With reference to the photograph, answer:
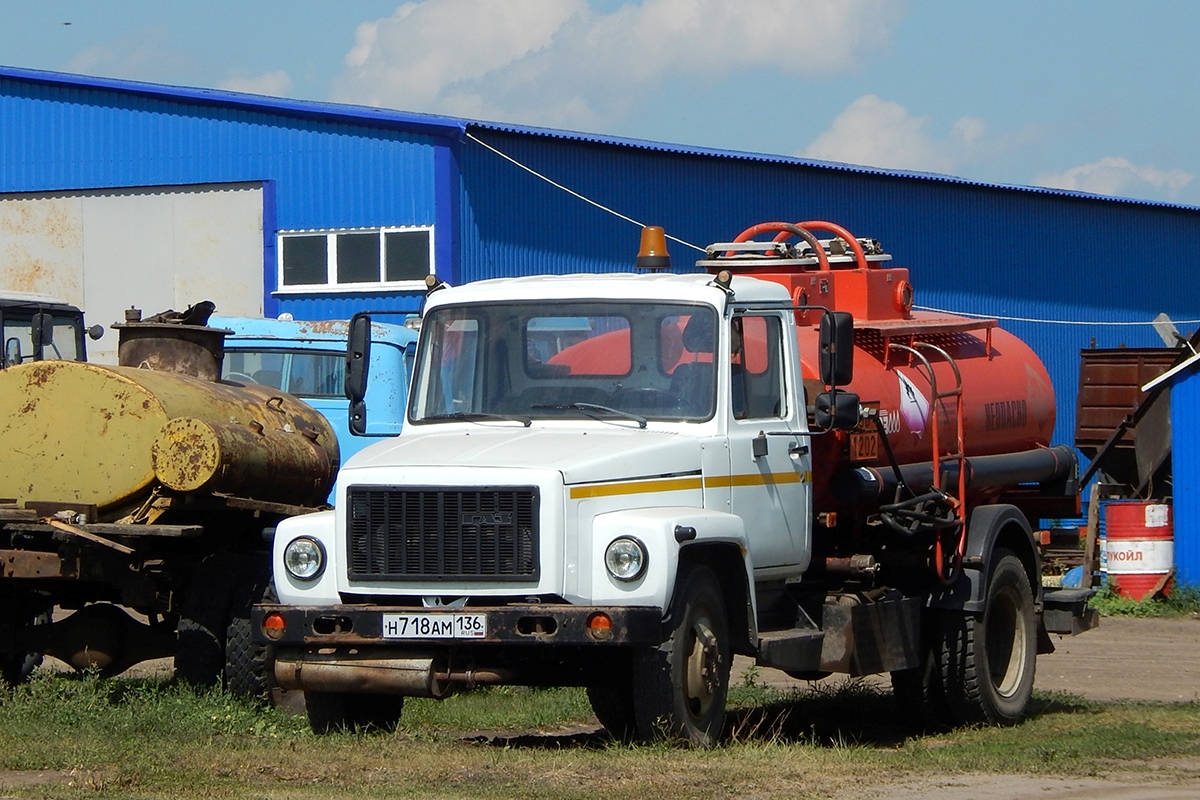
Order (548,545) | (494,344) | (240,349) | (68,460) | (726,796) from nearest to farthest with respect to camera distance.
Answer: (726,796)
(548,545)
(494,344)
(68,460)
(240,349)

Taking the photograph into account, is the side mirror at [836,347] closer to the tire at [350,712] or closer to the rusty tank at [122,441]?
the tire at [350,712]

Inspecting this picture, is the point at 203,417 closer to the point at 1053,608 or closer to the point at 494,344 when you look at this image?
the point at 494,344

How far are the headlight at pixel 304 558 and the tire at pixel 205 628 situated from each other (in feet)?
5.80

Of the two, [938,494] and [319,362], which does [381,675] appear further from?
[319,362]

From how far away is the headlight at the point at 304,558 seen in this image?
877 centimetres

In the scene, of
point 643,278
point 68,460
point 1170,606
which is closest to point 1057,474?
point 643,278

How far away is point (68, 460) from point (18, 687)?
59.7 inches

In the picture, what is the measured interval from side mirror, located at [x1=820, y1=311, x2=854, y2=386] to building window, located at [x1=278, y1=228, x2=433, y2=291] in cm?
1409

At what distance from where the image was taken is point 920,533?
429 inches

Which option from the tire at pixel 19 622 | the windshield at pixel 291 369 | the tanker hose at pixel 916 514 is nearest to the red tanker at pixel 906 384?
the tanker hose at pixel 916 514

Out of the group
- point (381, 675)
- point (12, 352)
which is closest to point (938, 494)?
point (381, 675)

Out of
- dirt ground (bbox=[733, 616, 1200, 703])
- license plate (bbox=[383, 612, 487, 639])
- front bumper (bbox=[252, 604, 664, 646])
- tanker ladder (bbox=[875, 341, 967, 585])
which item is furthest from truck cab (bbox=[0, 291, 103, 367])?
tanker ladder (bbox=[875, 341, 967, 585])

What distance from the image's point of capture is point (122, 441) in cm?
1020

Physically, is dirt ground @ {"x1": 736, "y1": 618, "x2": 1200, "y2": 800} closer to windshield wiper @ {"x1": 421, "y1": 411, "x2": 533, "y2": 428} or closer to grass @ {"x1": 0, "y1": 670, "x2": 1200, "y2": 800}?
grass @ {"x1": 0, "y1": 670, "x2": 1200, "y2": 800}
